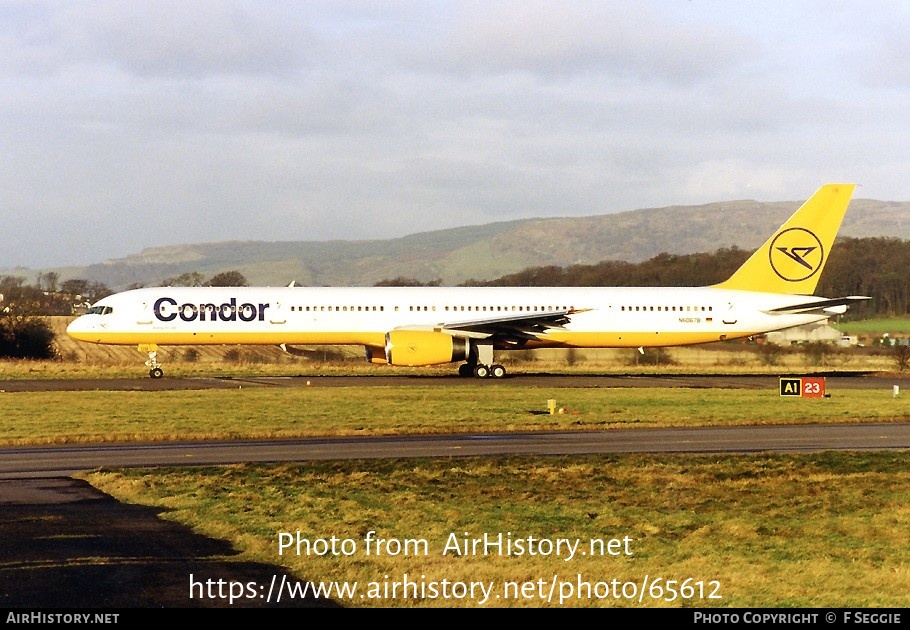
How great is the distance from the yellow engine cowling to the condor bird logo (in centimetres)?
1802

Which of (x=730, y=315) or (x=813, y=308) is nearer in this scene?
(x=813, y=308)

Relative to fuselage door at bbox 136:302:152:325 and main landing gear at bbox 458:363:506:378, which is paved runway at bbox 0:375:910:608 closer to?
main landing gear at bbox 458:363:506:378

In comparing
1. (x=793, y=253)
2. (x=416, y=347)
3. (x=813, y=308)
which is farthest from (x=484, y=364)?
(x=793, y=253)

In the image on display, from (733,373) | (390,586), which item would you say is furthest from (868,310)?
(390,586)

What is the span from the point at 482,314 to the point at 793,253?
639 inches

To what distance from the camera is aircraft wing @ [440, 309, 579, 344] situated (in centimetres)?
4838

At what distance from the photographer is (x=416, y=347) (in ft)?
152

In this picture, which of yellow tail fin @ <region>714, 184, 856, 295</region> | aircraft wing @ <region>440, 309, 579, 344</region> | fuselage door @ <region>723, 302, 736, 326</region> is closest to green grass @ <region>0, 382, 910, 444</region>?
aircraft wing @ <region>440, 309, 579, 344</region>

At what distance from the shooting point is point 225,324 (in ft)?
161

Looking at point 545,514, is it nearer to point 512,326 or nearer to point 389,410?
point 389,410

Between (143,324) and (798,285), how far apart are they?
3185cm

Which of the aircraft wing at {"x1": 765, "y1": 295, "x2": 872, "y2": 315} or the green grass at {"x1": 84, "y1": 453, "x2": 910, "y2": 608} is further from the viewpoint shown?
the aircraft wing at {"x1": 765, "y1": 295, "x2": 872, "y2": 315}

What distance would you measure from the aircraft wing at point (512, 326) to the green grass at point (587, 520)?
25.9 meters

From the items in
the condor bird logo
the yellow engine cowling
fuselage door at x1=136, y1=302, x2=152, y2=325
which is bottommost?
the yellow engine cowling
